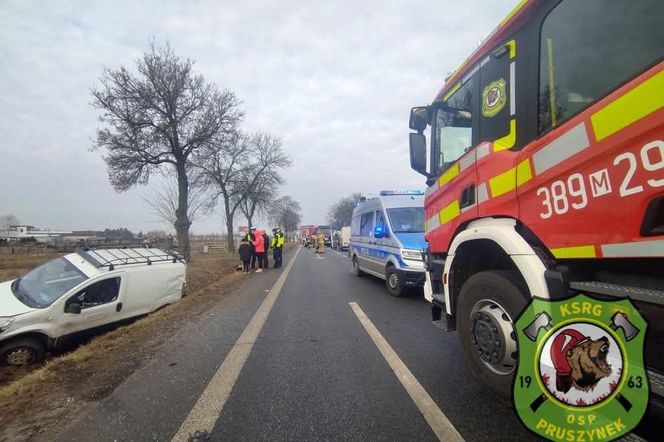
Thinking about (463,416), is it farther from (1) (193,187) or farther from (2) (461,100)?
(1) (193,187)

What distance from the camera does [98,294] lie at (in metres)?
6.55

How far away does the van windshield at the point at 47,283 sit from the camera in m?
5.91

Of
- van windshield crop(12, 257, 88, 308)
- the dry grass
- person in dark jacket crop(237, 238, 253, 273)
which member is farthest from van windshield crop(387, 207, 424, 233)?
person in dark jacket crop(237, 238, 253, 273)

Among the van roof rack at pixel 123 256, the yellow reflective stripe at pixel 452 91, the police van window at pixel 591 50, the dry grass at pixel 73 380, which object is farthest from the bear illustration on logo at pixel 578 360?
the van roof rack at pixel 123 256

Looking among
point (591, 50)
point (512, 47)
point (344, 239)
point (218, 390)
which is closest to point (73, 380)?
point (218, 390)

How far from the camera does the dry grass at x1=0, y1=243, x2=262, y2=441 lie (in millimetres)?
3031

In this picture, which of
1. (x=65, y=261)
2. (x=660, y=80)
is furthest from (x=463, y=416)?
(x=65, y=261)

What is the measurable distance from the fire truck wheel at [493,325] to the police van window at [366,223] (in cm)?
744

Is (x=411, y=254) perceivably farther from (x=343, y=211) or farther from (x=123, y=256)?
(x=343, y=211)

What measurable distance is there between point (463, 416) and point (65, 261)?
766 centimetres

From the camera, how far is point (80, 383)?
12.6 feet

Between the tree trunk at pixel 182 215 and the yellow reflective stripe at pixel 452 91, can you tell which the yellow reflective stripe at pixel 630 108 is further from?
the tree trunk at pixel 182 215

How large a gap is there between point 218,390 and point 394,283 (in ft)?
18.9

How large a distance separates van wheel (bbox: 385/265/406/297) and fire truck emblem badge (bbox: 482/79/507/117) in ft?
18.2
